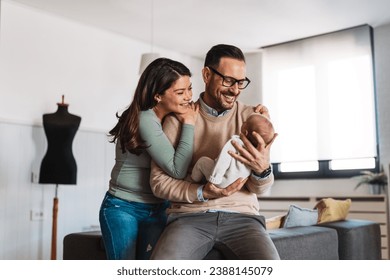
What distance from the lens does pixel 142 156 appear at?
4.13 feet

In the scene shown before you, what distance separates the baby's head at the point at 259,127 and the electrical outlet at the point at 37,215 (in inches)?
84.4

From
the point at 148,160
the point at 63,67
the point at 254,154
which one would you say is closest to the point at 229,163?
the point at 254,154

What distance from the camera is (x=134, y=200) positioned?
1.26 m

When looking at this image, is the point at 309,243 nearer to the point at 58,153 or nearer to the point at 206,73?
the point at 206,73

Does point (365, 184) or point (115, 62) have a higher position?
point (115, 62)

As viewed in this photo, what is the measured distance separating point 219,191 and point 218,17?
1.93 metres

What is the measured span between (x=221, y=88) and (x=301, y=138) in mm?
2497

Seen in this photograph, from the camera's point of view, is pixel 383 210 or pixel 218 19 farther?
pixel 383 210

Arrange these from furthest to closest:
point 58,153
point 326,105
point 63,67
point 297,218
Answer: point 326,105 → point 63,67 → point 58,153 → point 297,218

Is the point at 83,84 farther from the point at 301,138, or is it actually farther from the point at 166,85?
the point at 166,85

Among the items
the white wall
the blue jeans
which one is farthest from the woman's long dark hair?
the white wall

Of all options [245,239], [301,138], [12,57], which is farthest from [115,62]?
[245,239]

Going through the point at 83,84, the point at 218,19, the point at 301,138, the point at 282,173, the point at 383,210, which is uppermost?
the point at 218,19

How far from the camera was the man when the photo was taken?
1.06 meters
